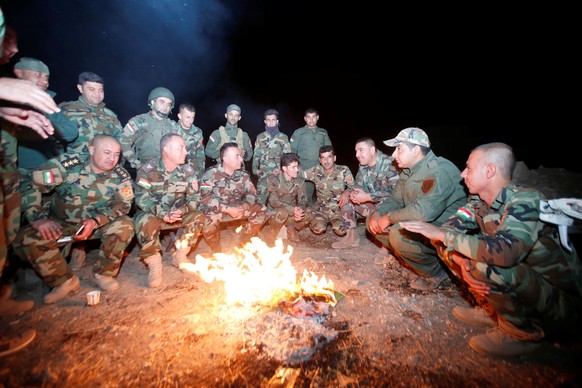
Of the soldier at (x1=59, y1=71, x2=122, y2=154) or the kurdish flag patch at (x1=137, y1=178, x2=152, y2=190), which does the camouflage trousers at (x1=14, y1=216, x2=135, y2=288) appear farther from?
the soldier at (x1=59, y1=71, x2=122, y2=154)

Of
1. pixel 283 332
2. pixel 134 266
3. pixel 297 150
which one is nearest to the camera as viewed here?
pixel 283 332

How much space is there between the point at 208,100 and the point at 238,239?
20869 millimetres

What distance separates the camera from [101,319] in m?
3.30

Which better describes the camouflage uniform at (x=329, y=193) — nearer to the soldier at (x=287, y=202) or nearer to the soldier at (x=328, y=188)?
the soldier at (x=328, y=188)

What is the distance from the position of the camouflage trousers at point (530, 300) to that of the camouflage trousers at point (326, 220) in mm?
3288

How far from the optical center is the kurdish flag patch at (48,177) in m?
3.90

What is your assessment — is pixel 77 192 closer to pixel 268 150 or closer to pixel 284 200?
pixel 284 200

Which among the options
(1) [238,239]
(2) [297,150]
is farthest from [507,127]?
(1) [238,239]

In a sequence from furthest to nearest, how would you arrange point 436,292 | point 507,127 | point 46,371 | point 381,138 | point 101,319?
1. point 381,138
2. point 507,127
3. point 436,292
4. point 101,319
5. point 46,371

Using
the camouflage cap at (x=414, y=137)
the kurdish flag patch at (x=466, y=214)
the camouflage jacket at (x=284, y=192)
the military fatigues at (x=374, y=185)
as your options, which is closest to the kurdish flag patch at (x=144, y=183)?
the camouflage jacket at (x=284, y=192)

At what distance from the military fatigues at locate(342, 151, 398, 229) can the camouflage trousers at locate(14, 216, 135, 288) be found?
4.01 metres

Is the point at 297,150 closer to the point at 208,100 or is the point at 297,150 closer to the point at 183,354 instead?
the point at 183,354

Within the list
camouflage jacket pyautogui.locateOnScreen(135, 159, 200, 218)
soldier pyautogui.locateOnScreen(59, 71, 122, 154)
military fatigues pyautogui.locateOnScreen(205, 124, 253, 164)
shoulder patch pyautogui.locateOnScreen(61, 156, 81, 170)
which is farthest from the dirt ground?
military fatigues pyautogui.locateOnScreen(205, 124, 253, 164)

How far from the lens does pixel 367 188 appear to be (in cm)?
610
